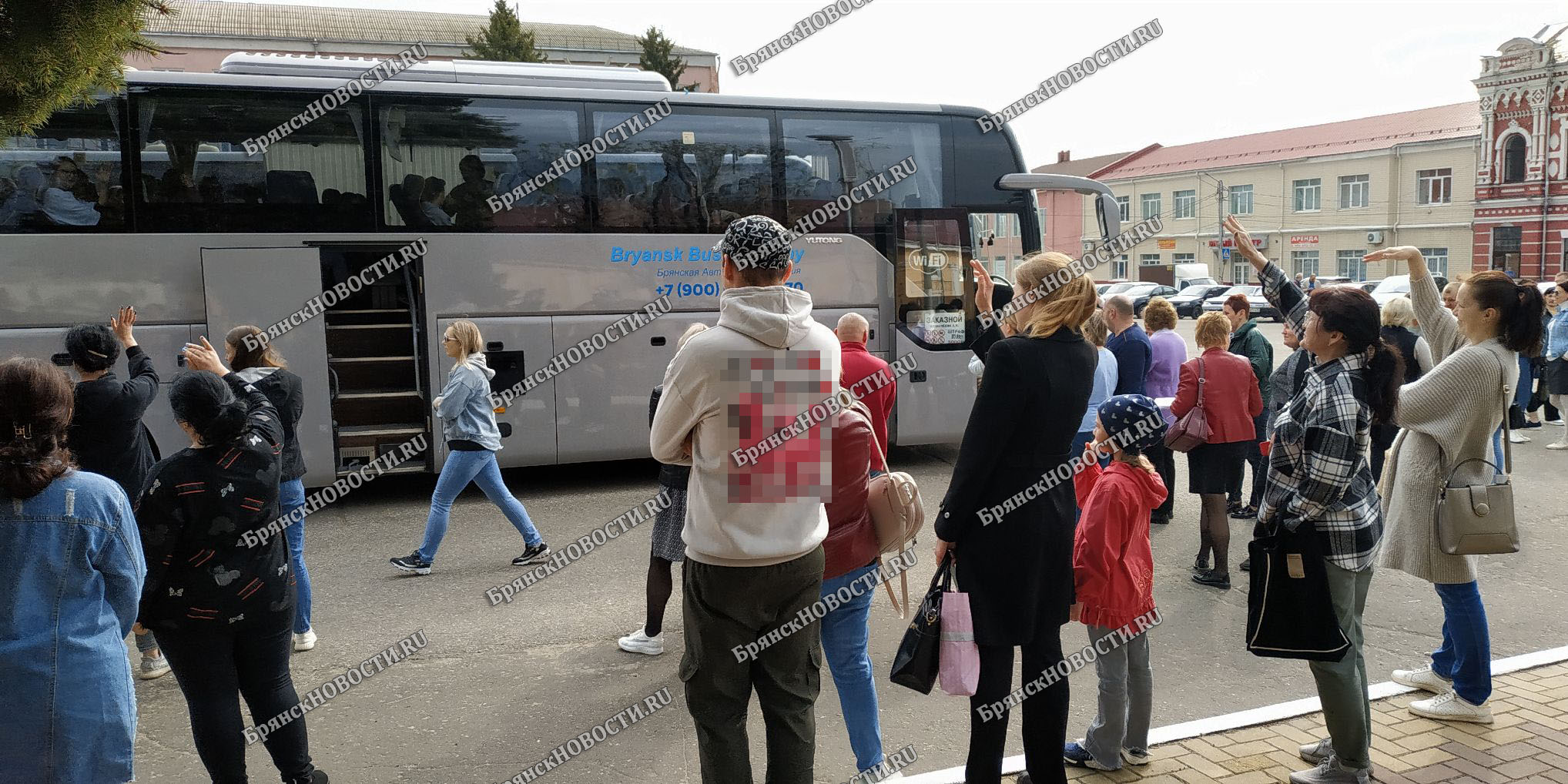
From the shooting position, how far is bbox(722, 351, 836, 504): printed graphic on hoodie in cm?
313

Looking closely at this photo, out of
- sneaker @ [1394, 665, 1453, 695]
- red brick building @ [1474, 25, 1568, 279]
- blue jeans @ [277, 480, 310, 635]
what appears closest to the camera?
sneaker @ [1394, 665, 1453, 695]

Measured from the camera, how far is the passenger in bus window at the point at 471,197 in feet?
31.6

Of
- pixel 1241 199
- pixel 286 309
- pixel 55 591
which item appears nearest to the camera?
pixel 55 591

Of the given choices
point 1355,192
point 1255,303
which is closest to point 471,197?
point 1255,303

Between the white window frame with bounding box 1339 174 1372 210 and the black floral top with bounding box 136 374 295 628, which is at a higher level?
the white window frame with bounding box 1339 174 1372 210

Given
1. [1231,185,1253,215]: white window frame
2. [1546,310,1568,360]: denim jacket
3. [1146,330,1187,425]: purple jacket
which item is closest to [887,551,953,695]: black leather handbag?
[1146,330,1187,425]: purple jacket

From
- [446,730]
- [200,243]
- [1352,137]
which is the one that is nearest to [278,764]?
[446,730]

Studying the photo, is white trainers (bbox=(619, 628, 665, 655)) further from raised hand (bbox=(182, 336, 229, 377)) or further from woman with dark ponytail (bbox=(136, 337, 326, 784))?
raised hand (bbox=(182, 336, 229, 377))

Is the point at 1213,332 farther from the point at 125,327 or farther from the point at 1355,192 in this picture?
the point at 1355,192

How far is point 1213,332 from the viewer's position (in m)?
7.36

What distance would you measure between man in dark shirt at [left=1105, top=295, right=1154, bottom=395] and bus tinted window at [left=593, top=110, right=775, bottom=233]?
3.90m

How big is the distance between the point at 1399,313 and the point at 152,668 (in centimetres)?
837

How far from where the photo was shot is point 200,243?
8.91 metres

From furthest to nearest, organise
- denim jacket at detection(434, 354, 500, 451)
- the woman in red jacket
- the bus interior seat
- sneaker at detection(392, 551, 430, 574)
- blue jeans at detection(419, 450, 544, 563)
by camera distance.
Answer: the bus interior seat → sneaker at detection(392, 551, 430, 574) → blue jeans at detection(419, 450, 544, 563) → denim jacket at detection(434, 354, 500, 451) → the woman in red jacket
